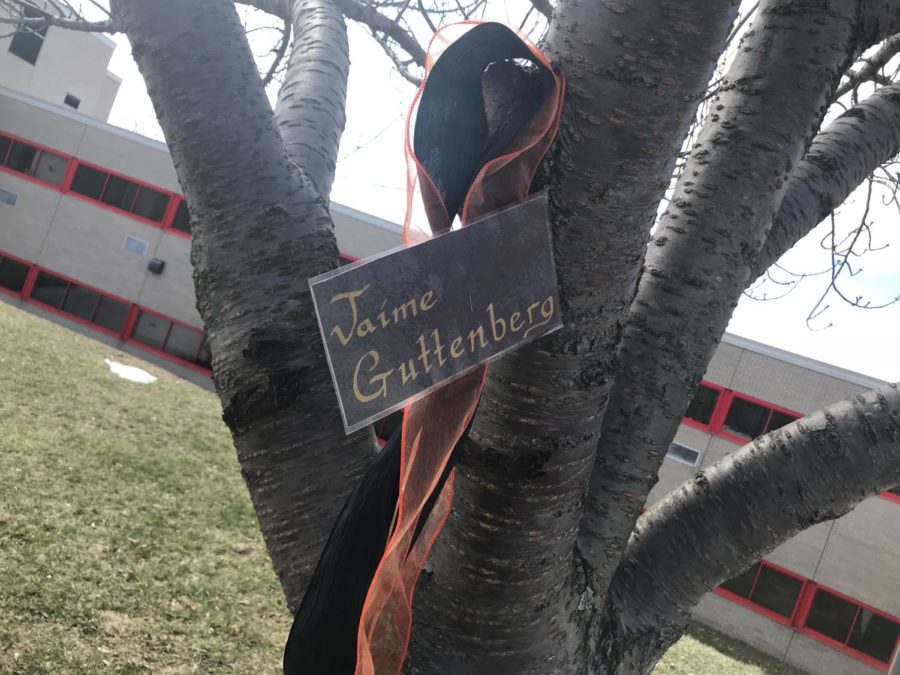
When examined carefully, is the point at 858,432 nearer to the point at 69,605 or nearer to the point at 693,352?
the point at 693,352

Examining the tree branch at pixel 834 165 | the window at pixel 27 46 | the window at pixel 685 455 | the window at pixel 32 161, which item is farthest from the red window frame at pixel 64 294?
the tree branch at pixel 834 165

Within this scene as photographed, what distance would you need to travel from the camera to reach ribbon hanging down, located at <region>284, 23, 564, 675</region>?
Answer: 2.75 ft

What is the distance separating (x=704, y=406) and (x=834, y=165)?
1025cm

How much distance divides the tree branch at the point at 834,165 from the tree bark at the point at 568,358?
2.81 feet

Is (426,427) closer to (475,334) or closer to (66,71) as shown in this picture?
(475,334)

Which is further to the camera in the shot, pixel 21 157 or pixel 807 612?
pixel 21 157

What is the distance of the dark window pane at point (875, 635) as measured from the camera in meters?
10.3

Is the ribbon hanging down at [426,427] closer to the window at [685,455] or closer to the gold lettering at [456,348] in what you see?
the gold lettering at [456,348]

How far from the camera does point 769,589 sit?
1096cm

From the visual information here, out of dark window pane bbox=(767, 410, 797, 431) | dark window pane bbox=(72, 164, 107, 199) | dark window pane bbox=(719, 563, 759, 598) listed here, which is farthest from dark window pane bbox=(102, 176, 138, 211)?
dark window pane bbox=(719, 563, 759, 598)

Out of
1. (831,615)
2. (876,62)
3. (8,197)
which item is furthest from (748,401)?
(8,197)

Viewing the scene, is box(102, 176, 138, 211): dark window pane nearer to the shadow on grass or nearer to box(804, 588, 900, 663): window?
the shadow on grass

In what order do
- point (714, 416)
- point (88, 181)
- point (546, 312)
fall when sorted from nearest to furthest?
point (546, 312) → point (714, 416) → point (88, 181)

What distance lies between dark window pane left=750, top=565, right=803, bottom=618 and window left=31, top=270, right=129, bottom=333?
13.5 m
